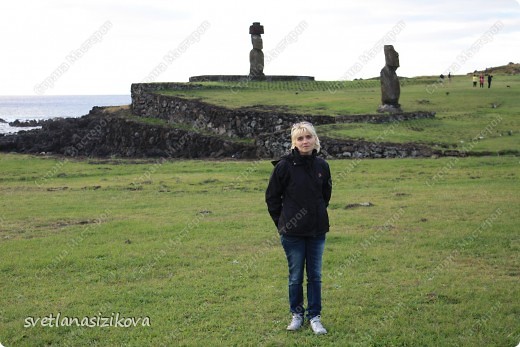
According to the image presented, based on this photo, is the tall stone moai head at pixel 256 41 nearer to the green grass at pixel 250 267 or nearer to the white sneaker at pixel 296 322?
the green grass at pixel 250 267

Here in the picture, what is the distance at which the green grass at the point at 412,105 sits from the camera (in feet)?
106

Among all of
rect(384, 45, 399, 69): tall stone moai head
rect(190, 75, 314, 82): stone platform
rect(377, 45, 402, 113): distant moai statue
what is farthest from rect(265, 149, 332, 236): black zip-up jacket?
rect(190, 75, 314, 82): stone platform

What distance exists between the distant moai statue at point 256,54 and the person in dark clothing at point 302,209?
4830 cm

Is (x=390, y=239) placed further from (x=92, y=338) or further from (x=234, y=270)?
(x=92, y=338)

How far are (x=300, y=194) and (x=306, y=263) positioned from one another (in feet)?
3.13

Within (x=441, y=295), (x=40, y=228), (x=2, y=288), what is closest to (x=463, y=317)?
(x=441, y=295)

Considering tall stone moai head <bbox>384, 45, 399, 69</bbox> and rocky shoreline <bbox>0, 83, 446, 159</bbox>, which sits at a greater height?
tall stone moai head <bbox>384, 45, 399, 69</bbox>

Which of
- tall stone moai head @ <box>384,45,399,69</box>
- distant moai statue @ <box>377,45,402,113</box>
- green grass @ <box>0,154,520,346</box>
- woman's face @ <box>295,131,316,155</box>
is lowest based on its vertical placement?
green grass @ <box>0,154,520,346</box>

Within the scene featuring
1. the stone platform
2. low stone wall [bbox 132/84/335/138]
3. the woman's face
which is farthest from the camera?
the stone platform

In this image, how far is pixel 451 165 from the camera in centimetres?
2550

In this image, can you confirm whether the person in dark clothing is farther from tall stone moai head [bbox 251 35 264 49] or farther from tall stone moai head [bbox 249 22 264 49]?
tall stone moai head [bbox 251 35 264 49]

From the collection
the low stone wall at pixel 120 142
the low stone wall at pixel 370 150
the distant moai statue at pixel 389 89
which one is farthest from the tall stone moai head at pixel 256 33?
the low stone wall at pixel 370 150

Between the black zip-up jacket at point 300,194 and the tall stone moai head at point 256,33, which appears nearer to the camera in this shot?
the black zip-up jacket at point 300,194

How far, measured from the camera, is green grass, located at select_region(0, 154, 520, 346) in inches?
319
